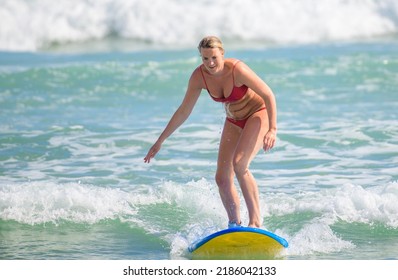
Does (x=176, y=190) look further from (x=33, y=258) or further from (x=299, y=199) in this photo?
(x=33, y=258)

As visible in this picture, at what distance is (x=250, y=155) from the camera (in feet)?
22.9

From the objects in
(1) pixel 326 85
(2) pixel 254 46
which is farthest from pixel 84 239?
(2) pixel 254 46

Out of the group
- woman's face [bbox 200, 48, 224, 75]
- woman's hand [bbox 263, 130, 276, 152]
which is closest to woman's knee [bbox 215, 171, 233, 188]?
woman's hand [bbox 263, 130, 276, 152]

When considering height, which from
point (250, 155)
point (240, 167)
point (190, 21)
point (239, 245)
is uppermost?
point (190, 21)

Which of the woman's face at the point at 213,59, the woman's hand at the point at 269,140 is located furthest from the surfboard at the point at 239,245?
the woman's face at the point at 213,59

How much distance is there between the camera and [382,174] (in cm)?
984

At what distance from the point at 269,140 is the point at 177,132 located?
5745 mm

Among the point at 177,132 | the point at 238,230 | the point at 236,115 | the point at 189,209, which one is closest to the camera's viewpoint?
the point at 238,230

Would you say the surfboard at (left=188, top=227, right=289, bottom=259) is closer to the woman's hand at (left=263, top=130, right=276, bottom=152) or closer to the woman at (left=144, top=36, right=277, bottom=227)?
the woman at (left=144, top=36, right=277, bottom=227)

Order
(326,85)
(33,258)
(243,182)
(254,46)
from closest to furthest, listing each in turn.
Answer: (243,182) < (33,258) < (326,85) < (254,46)

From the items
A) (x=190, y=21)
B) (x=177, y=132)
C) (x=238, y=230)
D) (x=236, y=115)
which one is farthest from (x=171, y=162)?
(x=190, y=21)

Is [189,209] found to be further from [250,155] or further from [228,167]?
[250,155]

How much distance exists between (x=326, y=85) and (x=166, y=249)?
8582 millimetres

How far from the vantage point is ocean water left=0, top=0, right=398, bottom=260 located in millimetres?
8219
